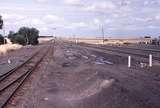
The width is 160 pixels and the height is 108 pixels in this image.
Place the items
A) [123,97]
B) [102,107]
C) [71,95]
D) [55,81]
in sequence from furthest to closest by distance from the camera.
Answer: [55,81] → [71,95] → [123,97] → [102,107]

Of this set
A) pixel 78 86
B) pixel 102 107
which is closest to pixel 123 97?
pixel 102 107

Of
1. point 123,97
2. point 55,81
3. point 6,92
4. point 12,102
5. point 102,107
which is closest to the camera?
point 102,107

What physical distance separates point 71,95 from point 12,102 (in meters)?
2.64

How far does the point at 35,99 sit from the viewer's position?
16672 millimetres

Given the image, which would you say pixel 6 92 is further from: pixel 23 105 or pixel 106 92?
pixel 106 92

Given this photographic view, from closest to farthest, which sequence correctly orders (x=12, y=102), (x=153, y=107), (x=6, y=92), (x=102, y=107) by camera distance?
(x=153, y=107)
(x=102, y=107)
(x=12, y=102)
(x=6, y=92)

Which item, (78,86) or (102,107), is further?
Result: (78,86)

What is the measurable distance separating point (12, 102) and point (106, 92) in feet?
12.4

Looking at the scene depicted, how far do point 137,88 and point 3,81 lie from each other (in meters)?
10.4

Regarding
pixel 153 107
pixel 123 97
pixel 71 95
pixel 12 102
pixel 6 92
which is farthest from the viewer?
pixel 6 92

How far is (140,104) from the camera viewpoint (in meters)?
13.1

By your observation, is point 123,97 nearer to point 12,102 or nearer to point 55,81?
point 12,102

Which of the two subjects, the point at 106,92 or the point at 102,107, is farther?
the point at 106,92

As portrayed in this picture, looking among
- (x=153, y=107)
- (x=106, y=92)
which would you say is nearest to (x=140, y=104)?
(x=153, y=107)
